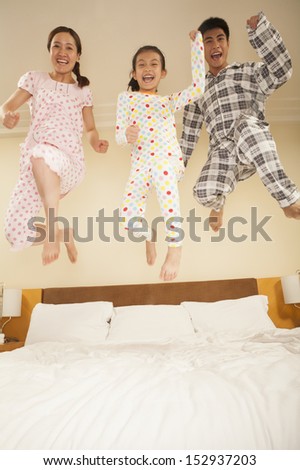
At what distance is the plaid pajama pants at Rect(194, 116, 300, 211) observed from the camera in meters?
1.57

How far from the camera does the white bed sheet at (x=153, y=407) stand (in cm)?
64

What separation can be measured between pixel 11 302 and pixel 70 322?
47 centimetres

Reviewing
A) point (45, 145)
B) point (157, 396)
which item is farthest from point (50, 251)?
point (157, 396)

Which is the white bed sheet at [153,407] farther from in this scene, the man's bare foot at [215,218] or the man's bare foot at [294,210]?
the man's bare foot at [215,218]

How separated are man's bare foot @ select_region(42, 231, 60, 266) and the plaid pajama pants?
2.28ft

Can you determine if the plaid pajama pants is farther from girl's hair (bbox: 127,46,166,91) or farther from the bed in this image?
the bed

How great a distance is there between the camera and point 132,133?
161cm

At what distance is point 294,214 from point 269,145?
0.33m

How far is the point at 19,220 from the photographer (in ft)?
5.18

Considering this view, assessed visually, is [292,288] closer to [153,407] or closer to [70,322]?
[70,322]

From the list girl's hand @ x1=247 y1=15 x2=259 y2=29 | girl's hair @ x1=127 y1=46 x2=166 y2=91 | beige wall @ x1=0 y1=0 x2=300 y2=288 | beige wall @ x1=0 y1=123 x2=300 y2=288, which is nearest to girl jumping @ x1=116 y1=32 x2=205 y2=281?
girl's hair @ x1=127 y1=46 x2=166 y2=91

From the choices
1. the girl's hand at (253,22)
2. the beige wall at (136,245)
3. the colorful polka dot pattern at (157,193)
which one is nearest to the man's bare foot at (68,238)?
the beige wall at (136,245)

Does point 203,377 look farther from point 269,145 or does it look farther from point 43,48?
point 43,48

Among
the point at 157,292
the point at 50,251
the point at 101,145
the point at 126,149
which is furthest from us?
the point at 157,292
